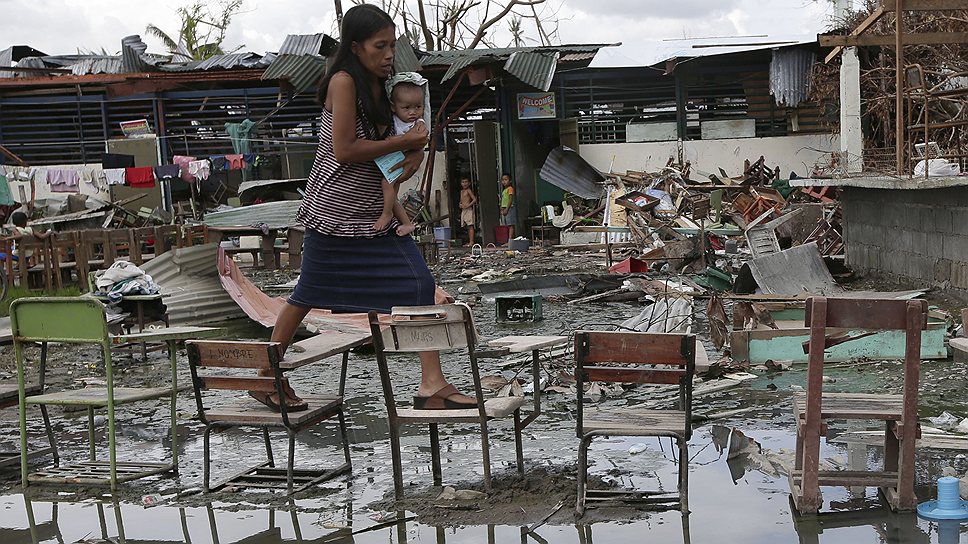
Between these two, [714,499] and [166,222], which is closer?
[714,499]

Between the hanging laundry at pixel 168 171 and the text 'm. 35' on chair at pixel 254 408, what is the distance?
18.3 m

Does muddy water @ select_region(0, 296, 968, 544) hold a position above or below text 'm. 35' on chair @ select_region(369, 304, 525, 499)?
below

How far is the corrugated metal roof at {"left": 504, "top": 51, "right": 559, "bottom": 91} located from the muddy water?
14.7 m

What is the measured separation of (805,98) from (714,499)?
20.1m

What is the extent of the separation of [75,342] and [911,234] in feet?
31.5

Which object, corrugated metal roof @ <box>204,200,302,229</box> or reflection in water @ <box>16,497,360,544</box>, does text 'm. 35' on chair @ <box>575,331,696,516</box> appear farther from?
corrugated metal roof @ <box>204,200,302,229</box>

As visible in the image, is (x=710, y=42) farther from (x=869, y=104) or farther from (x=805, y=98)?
(x=869, y=104)

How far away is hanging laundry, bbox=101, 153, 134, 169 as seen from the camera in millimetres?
24109

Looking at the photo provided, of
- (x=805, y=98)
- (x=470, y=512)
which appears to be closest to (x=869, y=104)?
(x=805, y=98)

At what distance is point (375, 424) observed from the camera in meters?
6.89

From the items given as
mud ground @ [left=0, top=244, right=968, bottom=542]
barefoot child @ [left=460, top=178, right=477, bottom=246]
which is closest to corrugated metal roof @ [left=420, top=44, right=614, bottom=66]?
barefoot child @ [left=460, top=178, right=477, bottom=246]

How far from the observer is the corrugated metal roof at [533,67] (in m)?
21.3

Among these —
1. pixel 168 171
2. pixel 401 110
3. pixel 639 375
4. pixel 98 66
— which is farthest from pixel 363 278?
pixel 98 66

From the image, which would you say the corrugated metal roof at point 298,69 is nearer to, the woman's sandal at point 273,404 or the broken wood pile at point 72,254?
the broken wood pile at point 72,254
